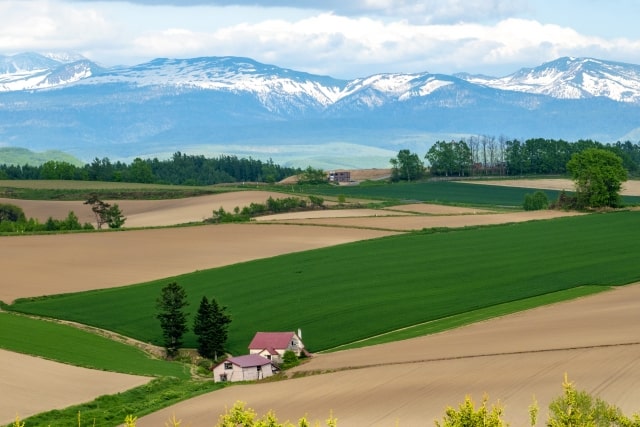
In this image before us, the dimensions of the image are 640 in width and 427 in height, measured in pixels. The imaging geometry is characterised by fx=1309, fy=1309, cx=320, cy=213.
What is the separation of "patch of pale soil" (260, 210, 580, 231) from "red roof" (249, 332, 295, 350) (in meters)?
41.3

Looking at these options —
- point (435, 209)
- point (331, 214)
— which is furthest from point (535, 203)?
point (331, 214)

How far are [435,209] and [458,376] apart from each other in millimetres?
77085

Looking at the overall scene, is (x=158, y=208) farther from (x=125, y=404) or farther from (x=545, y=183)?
(x=125, y=404)

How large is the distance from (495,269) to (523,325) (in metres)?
19.6

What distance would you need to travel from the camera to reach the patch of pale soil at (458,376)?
35.8m

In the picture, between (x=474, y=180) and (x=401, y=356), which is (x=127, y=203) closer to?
(x=474, y=180)

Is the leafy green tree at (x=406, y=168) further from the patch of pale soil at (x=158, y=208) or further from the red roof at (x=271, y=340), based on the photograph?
the red roof at (x=271, y=340)

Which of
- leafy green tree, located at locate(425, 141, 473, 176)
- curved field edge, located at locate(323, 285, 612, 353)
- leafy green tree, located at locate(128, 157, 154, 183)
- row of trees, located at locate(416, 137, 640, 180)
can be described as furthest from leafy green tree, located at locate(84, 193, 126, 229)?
leafy green tree, located at locate(425, 141, 473, 176)

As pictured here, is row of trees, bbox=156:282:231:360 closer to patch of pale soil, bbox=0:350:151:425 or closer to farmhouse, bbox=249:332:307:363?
farmhouse, bbox=249:332:307:363

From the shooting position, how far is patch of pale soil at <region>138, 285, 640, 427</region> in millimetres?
35844

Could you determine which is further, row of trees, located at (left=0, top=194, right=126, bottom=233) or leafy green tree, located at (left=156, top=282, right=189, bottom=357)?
row of trees, located at (left=0, top=194, right=126, bottom=233)

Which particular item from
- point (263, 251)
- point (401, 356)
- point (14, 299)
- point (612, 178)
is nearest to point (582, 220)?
point (612, 178)

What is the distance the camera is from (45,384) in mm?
45031

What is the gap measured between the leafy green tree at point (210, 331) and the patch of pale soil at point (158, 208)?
52.4 metres
